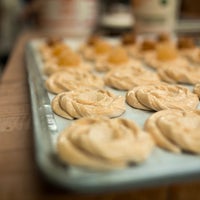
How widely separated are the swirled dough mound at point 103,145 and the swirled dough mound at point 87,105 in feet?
0.53

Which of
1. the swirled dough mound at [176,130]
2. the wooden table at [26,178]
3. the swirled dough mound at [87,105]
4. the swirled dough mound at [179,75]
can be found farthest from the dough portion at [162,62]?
A: the wooden table at [26,178]

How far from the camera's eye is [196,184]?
0.74 metres

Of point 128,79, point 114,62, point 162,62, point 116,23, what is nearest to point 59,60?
point 114,62

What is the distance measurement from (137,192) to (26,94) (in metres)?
0.81

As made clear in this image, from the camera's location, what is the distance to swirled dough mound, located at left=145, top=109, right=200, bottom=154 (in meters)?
0.83

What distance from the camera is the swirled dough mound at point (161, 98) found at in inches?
43.9

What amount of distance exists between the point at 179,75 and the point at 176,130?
2.05 feet

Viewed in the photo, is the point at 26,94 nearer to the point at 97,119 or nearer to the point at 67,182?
the point at 97,119

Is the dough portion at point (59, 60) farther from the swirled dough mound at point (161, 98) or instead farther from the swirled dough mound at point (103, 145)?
the swirled dough mound at point (103, 145)

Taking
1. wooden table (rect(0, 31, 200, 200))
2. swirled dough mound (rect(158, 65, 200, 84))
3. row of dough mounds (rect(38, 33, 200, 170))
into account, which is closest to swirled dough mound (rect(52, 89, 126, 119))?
row of dough mounds (rect(38, 33, 200, 170))

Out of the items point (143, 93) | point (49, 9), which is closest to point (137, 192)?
point (143, 93)

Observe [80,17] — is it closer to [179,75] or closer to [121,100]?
[179,75]

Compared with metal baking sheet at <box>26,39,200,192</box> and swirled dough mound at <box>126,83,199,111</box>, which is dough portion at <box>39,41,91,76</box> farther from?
metal baking sheet at <box>26,39,200,192</box>

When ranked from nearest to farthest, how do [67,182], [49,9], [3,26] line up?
1. [67,182]
2. [49,9]
3. [3,26]
